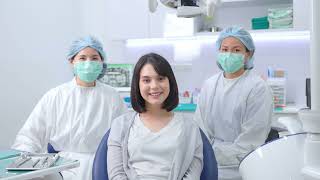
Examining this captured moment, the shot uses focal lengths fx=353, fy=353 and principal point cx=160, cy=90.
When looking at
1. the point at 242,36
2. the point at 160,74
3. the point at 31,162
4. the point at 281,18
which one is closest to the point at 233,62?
the point at 242,36

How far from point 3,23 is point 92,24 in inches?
48.2

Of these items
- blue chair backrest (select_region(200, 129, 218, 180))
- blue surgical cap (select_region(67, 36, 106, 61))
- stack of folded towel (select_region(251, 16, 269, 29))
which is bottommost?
blue chair backrest (select_region(200, 129, 218, 180))

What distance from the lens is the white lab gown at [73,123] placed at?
1.79 m

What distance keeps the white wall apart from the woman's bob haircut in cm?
161

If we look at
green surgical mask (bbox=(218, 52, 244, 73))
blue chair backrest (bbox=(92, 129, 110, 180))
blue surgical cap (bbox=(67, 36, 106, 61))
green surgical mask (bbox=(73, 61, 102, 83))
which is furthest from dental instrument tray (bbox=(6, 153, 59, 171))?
green surgical mask (bbox=(218, 52, 244, 73))

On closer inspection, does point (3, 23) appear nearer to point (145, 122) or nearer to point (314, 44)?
point (145, 122)

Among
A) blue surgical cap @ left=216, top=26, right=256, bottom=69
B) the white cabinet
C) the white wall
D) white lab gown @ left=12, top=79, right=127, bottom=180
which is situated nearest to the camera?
white lab gown @ left=12, top=79, right=127, bottom=180

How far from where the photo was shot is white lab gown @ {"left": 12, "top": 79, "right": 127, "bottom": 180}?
1794 mm

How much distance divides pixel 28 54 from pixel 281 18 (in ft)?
7.19

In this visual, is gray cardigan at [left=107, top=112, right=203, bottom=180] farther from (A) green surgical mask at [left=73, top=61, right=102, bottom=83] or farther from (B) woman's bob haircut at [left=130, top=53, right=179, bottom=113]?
(A) green surgical mask at [left=73, top=61, right=102, bottom=83]

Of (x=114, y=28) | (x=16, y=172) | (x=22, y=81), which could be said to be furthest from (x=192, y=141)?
(x=114, y=28)

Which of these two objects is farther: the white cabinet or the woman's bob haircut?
the white cabinet

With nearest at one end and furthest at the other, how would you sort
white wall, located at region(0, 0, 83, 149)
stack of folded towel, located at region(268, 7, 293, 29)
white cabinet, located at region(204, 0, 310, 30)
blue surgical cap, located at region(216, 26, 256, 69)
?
blue surgical cap, located at region(216, 26, 256, 69), white wall, located at region(0, 0, 83, 149), stack of folded towel, located at region(268, 7, 293, 29), white cabinet, located at region(204, 0, 310, 30)

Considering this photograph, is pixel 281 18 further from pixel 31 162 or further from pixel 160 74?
pixel 31 162
